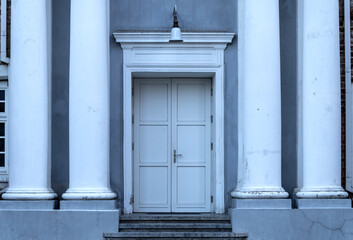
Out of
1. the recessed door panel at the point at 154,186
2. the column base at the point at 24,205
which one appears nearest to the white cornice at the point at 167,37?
the recessed door panel at the point at 154,186

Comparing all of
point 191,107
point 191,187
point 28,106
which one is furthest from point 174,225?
point 28,106

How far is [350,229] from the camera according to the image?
1055 cm

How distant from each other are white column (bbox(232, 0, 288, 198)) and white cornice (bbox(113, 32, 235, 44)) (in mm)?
768

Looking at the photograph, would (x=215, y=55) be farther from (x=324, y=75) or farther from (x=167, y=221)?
(x=167, y=221)

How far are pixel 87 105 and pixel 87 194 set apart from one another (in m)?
1.42

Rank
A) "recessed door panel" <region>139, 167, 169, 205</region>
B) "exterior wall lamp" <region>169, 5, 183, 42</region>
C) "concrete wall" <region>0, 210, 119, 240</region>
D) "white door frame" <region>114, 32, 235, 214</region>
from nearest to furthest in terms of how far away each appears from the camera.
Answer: "concrete wall" <region>0, 210, 119, 240</region> → "exterior wall lamp" <region>169, 5, 183, 42</region> → "white door frame" <region>114, 32, 235, 214</region> → "recessed door panel" <region>139, 167, 169, 205</region>

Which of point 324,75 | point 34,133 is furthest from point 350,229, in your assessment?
point 34,133

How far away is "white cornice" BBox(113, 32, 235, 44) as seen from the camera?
11.5m

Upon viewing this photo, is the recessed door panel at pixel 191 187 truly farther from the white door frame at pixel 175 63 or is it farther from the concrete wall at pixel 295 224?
the concrete wall at pixel 295 224

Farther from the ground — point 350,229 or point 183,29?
point 183,29

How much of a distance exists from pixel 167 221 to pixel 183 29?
3.36 metres

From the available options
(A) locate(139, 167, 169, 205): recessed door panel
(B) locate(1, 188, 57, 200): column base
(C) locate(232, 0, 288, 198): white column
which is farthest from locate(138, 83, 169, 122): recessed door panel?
(B) locate(1, 188, 57, 200): column base

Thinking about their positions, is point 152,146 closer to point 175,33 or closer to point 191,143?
point 191,143

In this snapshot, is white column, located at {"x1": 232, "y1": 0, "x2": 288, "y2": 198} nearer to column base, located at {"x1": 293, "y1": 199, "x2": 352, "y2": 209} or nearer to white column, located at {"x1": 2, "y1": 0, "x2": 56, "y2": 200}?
column base, located at {"x1": 293, "y1": 199, "x2": 352, "y2": 209}
